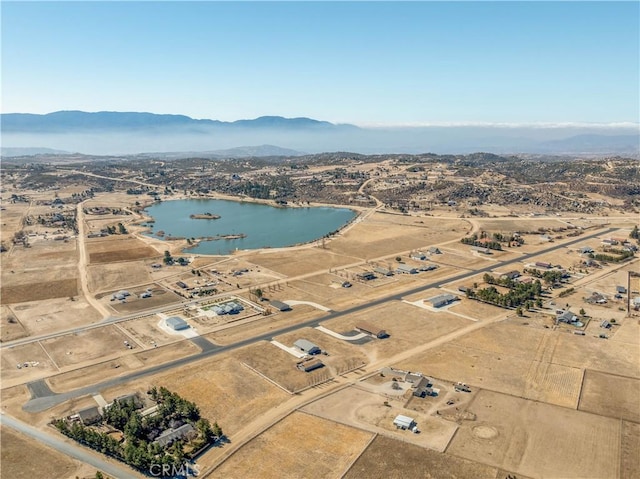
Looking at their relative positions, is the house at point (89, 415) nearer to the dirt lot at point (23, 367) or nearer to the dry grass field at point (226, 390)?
the dry grass field at point (226, 390)

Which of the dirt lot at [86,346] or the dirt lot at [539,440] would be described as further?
the dirt lot at [86,346]

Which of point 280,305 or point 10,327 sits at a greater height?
point 280,305

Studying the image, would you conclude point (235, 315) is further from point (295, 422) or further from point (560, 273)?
point (560, 273)

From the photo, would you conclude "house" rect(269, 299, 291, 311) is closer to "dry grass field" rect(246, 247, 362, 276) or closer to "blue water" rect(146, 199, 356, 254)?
"dry grass field" rect(246, 247, 362, 276)

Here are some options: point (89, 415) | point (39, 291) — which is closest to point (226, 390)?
point (89, 415)

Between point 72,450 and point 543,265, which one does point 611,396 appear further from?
point 72,450

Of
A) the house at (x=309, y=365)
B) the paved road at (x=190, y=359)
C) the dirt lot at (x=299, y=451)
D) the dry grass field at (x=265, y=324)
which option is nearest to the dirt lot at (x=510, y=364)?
the house at (x=309, y=365)
